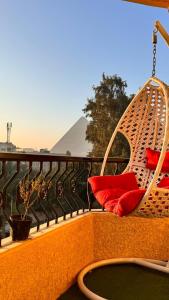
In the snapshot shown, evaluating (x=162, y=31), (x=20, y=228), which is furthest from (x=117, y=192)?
(x=162, y=31)

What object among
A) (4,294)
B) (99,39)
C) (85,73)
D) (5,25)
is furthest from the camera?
(85,73)

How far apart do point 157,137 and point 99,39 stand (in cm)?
1394

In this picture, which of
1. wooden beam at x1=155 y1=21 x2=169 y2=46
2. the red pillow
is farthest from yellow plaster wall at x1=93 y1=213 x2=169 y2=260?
wooden beam at x1=155 y1=21 x2=169 y2=46

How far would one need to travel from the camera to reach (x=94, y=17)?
1429 centimetres

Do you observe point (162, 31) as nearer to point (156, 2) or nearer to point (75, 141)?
point (156, 2)

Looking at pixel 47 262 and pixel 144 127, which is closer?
pixel 47 262

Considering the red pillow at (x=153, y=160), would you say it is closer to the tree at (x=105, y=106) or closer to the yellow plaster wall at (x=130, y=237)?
the yellow plaster wall at (x=130, y=237)

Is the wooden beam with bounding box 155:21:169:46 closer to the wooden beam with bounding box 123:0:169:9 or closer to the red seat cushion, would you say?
the wooden beam with bounding box 123:0:169:9

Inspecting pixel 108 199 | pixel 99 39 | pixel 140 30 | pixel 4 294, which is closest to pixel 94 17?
pixel 99 39

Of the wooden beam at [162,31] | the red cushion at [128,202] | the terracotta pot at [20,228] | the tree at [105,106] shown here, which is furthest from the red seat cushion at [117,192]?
the tree at [105,106]

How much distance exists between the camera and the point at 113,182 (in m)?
2.91

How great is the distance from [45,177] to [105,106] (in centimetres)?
2080

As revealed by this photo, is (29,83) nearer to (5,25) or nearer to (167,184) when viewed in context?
(5,25)

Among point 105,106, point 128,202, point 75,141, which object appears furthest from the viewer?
point 75,141
